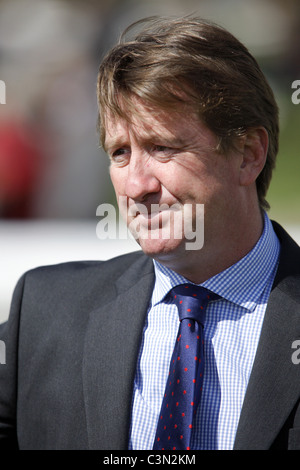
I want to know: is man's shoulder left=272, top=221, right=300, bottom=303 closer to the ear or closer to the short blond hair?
the ear

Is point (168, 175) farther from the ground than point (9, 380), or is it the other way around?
point (168, 175)

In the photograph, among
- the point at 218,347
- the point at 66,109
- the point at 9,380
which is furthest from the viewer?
the point at 66,109

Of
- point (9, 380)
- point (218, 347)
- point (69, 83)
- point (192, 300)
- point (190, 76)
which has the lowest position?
point (9, 380)

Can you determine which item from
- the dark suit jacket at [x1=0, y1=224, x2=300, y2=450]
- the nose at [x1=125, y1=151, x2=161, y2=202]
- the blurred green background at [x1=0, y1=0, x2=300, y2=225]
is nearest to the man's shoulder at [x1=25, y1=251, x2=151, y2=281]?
the dark suit jacket at [x1=0, y1=224, x2=300, y2=450]

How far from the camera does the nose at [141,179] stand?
1.68 metres

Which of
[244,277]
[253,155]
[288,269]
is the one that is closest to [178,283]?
[244,277]

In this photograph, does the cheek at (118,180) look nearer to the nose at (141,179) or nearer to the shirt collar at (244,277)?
the nose at (141,179)

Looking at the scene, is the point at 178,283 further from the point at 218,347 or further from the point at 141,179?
the point at 141,179

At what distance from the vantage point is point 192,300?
1762 millimetres

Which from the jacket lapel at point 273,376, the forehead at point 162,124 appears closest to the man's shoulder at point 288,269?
the jacket lapel at point 273,376

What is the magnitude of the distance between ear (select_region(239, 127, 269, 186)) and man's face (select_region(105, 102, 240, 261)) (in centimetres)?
11

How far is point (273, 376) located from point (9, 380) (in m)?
0.80

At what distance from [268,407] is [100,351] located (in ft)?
1.63

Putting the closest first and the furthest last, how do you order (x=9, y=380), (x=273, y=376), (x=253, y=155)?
(x=273, y=376) → (x=253, y=155) → (x=9, y=380)
